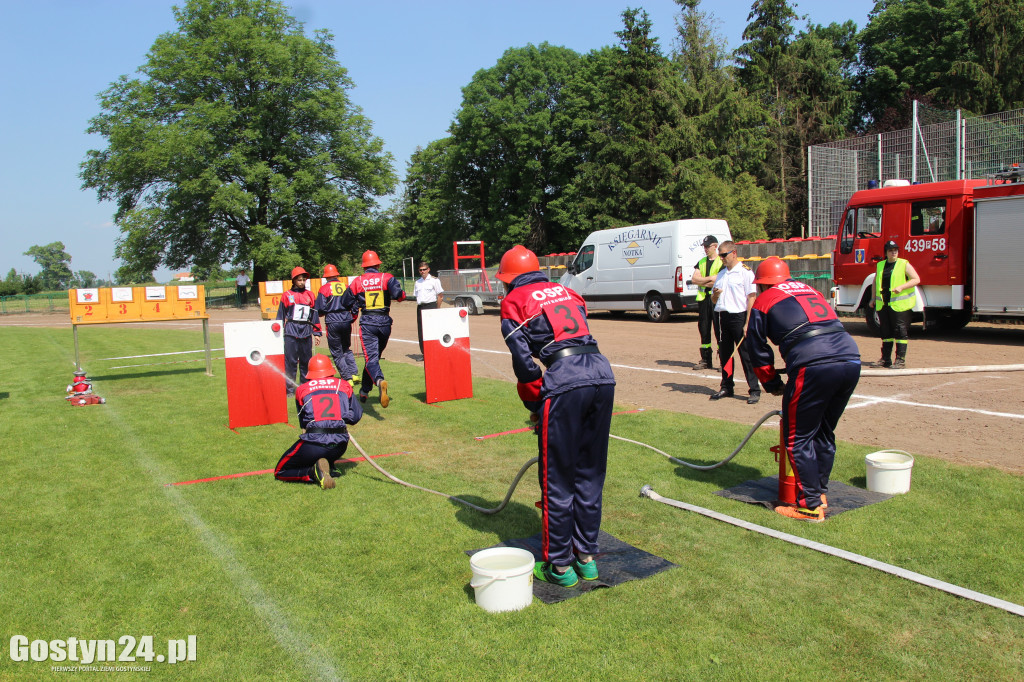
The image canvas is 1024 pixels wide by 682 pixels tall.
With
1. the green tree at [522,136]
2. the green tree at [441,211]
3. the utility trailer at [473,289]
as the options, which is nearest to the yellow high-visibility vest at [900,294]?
the utility trailer at [473,289]

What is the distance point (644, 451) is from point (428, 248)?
5145cm

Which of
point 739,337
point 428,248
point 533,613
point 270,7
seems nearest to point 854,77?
point 428,248

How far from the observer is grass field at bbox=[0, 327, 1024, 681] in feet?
11.3

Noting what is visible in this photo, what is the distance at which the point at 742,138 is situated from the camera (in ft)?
136

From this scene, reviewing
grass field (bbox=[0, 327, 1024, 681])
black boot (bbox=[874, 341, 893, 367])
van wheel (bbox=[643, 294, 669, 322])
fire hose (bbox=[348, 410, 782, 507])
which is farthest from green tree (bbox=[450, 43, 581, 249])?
grass field (bbox=[0, 327, 1024, 681])

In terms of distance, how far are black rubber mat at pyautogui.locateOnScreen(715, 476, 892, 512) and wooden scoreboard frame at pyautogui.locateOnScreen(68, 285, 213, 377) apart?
10770 mm

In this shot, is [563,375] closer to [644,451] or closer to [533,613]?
[533,613]

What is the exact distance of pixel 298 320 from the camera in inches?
410

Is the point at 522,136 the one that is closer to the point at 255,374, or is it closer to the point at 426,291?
the point at 426,291

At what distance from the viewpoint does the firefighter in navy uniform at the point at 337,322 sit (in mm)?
10308

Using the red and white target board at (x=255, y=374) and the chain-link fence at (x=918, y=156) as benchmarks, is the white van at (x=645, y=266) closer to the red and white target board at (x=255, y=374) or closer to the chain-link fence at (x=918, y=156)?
the chain-link fence at (x=918, y=156)

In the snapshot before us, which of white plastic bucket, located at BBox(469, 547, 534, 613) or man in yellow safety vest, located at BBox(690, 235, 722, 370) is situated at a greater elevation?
man in yellow safety vest, located at BBox(690, 235, 722, 370)

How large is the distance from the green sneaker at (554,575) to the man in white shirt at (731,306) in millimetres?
5918

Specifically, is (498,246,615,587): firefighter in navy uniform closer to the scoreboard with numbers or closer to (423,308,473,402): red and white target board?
(423,308,473,402): red and white target board
